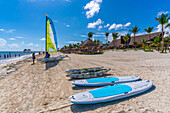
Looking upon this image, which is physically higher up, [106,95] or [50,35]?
[50,35]

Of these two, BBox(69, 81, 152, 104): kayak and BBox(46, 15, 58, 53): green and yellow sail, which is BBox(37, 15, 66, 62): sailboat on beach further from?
BBox(69, 81, 152, 104): kayak

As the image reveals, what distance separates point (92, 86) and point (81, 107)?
1.87 m

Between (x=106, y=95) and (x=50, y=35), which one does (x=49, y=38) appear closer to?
(x=50, y=35)

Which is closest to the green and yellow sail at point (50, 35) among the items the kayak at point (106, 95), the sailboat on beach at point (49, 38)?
the sailboat on beach at point (49, 38)

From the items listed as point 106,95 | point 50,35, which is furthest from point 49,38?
point 106,95

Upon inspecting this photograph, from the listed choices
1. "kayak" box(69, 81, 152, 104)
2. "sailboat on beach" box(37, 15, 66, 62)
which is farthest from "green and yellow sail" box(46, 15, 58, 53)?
"kayak" box(69, 81, 152, 104)

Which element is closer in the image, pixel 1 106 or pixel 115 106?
pixel 115 106

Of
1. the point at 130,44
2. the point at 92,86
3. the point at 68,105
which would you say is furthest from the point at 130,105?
the point at 130,44

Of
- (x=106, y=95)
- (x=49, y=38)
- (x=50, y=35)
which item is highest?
(x=50, y=35)

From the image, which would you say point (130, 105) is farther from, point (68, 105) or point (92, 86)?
point (68, 105)

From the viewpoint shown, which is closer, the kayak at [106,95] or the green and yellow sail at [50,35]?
the kayak at [106,95]

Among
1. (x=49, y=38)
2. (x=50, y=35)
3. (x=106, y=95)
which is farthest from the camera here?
(x=50, y=35)

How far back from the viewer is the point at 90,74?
623 cm

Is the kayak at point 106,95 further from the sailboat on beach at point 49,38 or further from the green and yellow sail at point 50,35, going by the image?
the green and yellow sail at point 50,35
